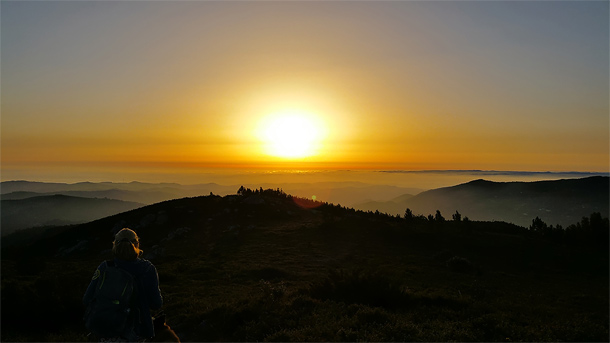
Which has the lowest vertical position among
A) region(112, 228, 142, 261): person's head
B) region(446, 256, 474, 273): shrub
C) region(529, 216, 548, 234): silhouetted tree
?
region(446, 256, 474, 273): shrub

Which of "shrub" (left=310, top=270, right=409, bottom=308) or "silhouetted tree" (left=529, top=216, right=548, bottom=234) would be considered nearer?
"shrub" (left=310, top=270, right=409, bottom=308)

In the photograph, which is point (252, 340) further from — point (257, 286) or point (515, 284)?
point (515, 284)

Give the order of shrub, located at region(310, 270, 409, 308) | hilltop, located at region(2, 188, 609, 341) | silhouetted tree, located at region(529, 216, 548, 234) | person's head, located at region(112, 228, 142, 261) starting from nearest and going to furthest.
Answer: person's head, located at region(112, 228, 142, 261) < hilltop, located at region(2, 188, 609, 341) < shrub, located at region(310, 270, 409, 308) < silhouetted tree, located at region(529, 216, 548, 234)

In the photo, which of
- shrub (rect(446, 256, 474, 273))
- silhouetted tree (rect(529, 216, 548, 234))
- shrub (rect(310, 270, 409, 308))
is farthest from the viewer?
silhouetted tree (rect(529, 216, 548, 234))

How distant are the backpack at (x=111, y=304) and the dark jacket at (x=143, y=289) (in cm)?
11

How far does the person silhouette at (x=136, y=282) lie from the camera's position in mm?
5773

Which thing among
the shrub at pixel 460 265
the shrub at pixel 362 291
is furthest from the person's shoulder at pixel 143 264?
the shrub at pixel 460 265

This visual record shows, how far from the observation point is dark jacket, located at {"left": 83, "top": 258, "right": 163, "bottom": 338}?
5809 millimetres

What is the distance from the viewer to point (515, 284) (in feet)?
73.0

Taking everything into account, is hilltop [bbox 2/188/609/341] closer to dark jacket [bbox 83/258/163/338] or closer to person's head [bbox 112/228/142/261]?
dark jacket [bbox 83/258/163/338]

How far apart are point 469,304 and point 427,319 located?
3.99 metres

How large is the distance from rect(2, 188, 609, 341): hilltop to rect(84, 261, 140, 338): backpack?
19.7 feet

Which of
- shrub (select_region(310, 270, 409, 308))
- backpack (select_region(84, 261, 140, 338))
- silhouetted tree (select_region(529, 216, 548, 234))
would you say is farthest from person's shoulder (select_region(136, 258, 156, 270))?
silhouetted tree (select_region(529, 216, 548, 234))

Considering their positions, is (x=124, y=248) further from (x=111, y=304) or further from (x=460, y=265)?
(x=460, y=265)
